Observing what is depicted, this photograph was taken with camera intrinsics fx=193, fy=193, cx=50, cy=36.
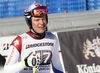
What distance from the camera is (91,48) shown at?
201 inches

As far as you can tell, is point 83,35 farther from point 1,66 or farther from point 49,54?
point 49,54

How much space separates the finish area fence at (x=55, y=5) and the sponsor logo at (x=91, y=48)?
992cm

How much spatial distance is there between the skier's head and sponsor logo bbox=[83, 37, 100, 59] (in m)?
3.19

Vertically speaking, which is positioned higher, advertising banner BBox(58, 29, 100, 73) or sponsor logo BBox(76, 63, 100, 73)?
Answer: advertising banner BBox(58, 29, 100, 73)

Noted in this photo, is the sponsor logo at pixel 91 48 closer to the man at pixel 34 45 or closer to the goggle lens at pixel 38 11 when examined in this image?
the man at pixel 34 45

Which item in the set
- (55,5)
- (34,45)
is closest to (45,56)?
(34,45)

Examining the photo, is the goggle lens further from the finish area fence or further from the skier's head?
the finish area fence

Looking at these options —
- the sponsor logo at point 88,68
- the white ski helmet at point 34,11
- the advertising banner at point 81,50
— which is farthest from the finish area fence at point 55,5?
the white ski helmet at point 34,11

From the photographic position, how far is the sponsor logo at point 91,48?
501 cm

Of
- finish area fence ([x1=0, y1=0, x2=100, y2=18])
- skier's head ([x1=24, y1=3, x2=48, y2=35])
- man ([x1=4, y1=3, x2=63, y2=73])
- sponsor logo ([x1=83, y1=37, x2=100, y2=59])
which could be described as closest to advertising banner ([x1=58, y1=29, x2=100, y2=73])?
sponsor logo ([x1=83, y1=37, x2=100, y2=59])

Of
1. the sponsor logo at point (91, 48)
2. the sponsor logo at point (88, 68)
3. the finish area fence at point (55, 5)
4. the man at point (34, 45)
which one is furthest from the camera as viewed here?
the finish area fence at point (55, 5)

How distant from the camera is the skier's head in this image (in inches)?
77.4

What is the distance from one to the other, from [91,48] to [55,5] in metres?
10.5

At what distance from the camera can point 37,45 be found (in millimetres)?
1996
